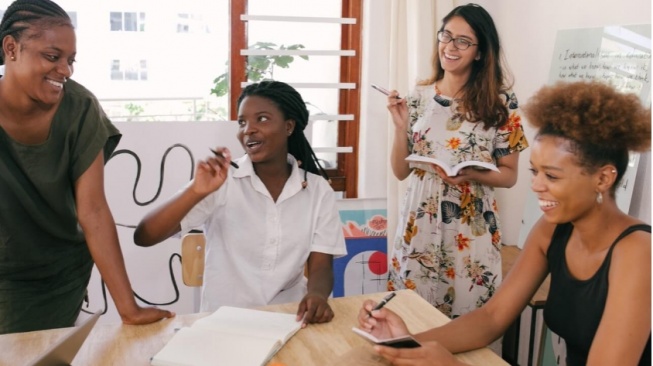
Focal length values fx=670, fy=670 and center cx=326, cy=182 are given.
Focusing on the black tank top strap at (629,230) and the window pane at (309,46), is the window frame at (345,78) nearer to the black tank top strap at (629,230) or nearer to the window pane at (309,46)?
the window pane at (309,46)

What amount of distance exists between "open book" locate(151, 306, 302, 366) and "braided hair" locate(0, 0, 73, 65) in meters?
0.74

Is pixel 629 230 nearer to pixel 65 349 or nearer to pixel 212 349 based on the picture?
pixel 212 349

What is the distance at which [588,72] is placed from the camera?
8.61 feet

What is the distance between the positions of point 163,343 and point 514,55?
7.79 ft

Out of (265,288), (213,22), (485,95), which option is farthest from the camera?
(213,22)

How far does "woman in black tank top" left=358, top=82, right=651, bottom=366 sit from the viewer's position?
1282mm

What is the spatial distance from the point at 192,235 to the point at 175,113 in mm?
1463

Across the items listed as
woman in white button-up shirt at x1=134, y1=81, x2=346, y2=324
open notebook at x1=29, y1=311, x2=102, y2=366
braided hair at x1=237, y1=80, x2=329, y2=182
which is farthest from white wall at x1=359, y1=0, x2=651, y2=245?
open notebook at x1=29, y1=311, x2=102, y2=366

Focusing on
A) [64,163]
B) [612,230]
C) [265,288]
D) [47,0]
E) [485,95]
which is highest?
[47,0]

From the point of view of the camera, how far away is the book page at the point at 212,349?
1297 mm

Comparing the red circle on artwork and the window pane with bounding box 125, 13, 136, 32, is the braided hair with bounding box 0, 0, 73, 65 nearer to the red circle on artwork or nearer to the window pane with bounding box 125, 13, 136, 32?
the window pane with bounding box 125, 13, 136, 32

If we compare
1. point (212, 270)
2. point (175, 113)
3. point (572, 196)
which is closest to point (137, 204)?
point (175, 113)

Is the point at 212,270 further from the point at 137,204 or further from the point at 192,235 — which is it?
the point at 137,204

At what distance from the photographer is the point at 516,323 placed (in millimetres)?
2525
